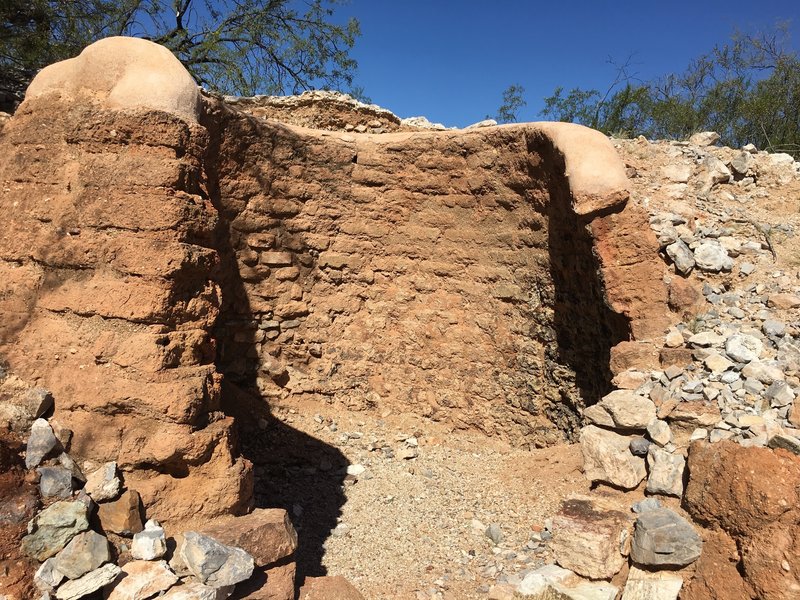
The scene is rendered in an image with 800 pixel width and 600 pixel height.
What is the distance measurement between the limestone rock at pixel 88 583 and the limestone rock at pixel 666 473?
8.09 feet

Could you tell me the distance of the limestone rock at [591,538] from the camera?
270 cm

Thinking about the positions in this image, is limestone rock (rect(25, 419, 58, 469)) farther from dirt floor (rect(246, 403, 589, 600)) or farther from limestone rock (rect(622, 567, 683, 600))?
limestone rock (rect(622, 567, 683, 600))

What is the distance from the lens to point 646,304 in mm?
3670

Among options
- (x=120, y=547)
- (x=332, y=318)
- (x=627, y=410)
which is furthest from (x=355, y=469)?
(x=120, y=547)

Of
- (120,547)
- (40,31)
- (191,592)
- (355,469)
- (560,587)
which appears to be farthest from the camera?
(40,31)

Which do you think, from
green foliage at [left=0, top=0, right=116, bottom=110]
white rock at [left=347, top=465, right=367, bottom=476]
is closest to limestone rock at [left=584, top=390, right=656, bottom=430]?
white rock at [left=347, top=465, right=367, bottom=476]

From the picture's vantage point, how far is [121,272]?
100 inches

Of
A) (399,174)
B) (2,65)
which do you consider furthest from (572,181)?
(2,65)

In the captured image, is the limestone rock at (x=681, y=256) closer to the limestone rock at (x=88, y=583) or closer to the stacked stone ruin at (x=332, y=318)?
the stacked stone ruin at (x=332, y=318)

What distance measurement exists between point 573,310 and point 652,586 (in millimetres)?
2089

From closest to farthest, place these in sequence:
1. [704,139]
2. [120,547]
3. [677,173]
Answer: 1. [120,547]
2. [677,173]
3. [704,139]

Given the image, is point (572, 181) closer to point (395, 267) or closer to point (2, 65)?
point (395, 267)

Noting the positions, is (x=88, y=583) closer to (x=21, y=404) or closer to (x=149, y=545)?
(x=149, y=545)

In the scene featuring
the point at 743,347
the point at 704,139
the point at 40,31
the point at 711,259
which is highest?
the point at 40,31
